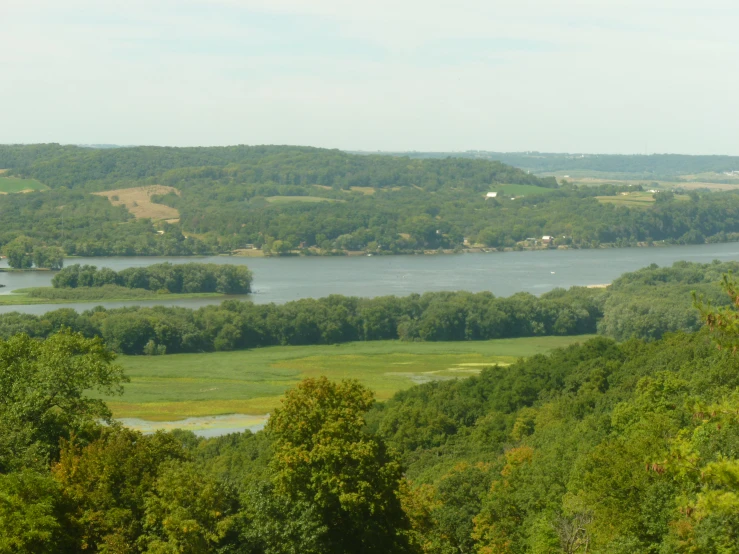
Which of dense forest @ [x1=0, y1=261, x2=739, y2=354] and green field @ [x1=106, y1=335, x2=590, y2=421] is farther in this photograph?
dense forest @ [x1=0, y1=261, x2=739, y2=354]

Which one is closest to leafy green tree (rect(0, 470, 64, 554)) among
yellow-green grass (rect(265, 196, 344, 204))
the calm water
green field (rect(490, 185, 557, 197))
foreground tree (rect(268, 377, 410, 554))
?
foreground tree (rect(268, 377, 410, 554))

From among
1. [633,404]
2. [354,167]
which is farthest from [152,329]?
[354,167]

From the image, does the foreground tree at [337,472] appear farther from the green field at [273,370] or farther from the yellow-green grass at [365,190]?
the yellow-green grass at [365,190]

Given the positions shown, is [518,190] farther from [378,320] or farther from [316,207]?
[378,320]

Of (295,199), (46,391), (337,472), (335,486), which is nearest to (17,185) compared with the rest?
(295,199)

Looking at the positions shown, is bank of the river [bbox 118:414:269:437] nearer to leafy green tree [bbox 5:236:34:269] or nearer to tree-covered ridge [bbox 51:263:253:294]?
tree-covered ridge [bbox 51:263:253:294]

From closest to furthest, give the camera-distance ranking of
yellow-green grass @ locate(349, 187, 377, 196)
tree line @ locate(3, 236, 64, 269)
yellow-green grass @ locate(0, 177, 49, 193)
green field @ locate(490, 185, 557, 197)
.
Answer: tree line @ locate(3, 236, 64, 269) → yellow-green grass @ locate(0, 177, 49, 193) → yellow-green grass @ locate(349, 187, 377, 196) → green field @ locate(490, 185, 557, 197)
